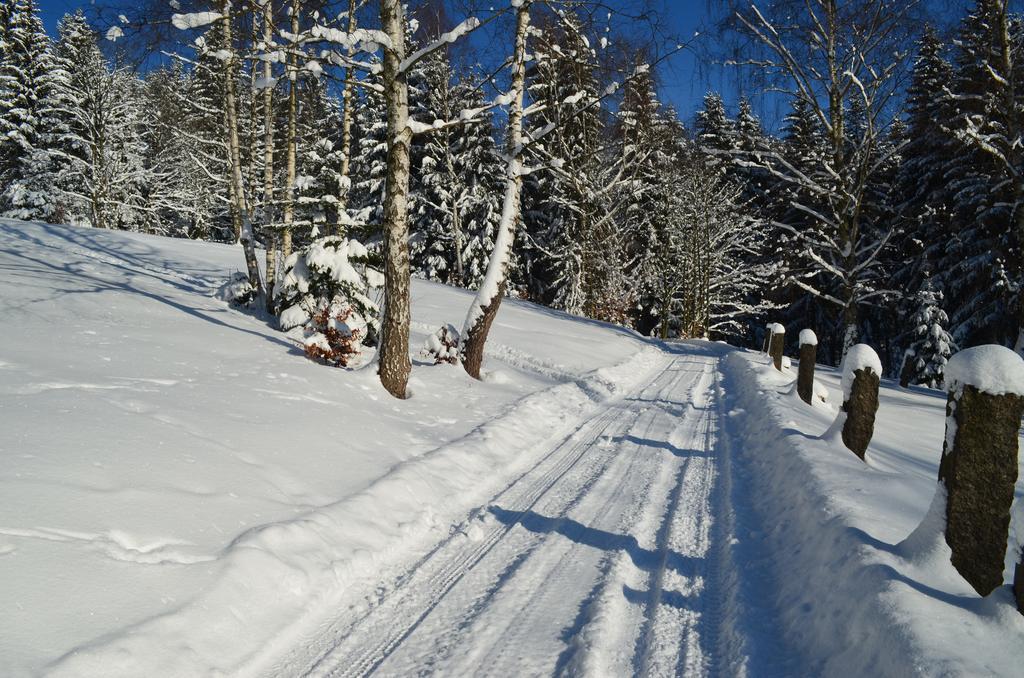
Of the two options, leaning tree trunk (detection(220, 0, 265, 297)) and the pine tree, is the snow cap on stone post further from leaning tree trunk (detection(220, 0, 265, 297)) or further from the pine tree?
the pine tree

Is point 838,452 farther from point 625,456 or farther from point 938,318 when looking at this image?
point 938,318

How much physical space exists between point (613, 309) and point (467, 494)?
23.8 metres

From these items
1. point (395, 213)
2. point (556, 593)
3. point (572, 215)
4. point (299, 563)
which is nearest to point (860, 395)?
point (556, 593)

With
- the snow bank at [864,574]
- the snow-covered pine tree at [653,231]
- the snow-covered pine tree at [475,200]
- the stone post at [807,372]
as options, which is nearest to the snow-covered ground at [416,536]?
the snow bank at [864,574]

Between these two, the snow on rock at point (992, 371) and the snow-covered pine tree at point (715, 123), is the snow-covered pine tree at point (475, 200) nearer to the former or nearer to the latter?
the snow-covered pine tree at point (715, 123)

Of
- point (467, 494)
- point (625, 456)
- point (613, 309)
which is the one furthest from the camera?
point (613, 309)

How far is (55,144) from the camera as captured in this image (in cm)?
2538

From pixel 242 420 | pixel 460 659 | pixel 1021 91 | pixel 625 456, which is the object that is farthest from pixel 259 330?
pixel 1021 91

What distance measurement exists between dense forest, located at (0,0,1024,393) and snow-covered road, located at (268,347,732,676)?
154 inches

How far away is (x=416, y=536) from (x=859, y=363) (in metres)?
4.26

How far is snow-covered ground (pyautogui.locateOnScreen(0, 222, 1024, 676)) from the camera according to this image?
8.10 feet

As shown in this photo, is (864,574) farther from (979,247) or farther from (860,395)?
(979,247)

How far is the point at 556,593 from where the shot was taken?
3.13 m

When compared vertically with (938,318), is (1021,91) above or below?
above
